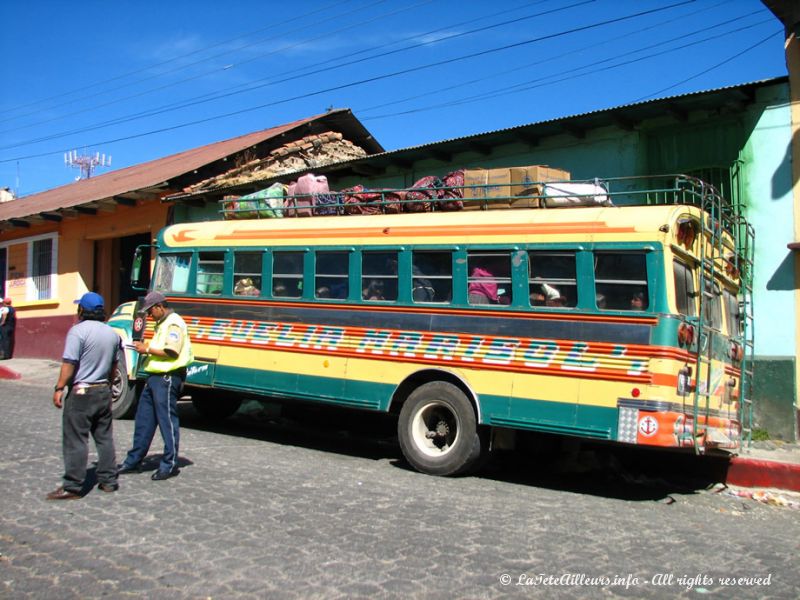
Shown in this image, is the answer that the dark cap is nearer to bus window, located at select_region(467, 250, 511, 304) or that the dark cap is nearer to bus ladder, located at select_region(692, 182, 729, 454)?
bus window, located at select_region(467, 250, 511, 304)

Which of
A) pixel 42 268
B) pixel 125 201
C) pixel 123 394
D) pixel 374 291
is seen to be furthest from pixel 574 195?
pixel 42 268

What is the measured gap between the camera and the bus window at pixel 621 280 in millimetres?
7082

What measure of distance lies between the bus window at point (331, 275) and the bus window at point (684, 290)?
12.1 feet

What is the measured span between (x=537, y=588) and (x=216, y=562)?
79.0 inches

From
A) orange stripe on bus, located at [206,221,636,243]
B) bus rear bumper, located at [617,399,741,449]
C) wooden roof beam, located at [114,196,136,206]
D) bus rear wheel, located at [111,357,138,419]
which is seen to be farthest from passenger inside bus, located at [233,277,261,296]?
wooden roof beam, located at [114,196,136,206]

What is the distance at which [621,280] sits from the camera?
23.6 ft

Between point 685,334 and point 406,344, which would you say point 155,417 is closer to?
point 406,344

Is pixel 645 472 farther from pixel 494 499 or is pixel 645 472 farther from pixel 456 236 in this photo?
pixel 456 236

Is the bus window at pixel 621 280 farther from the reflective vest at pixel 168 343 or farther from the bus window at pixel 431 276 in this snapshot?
the reflective vest at pixel 168 343

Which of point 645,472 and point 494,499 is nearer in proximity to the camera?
point 494,499

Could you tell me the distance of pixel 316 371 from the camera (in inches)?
353

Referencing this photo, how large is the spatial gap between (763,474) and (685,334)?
7.98ft

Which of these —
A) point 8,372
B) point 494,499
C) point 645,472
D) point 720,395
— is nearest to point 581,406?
point 494,499

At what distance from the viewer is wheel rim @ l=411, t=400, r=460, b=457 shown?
26.7 ft
